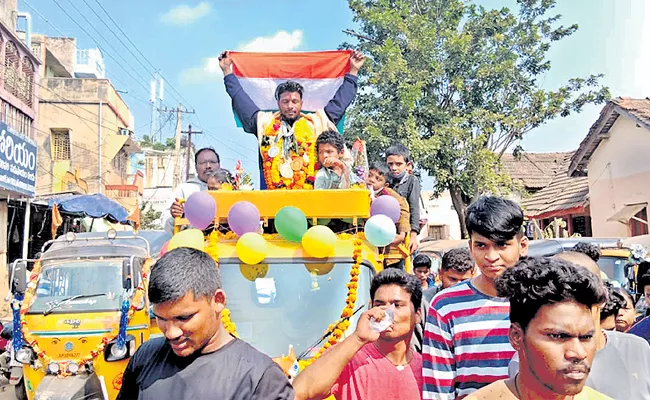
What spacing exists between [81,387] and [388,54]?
41.5 feet

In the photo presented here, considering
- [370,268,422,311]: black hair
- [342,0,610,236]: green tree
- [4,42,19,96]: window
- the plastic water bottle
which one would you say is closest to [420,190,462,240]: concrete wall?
[342,0,610,236]: green tree

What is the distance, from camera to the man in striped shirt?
93.8 inches

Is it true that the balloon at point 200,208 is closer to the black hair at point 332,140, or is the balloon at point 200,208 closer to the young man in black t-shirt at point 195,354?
the black hair at point 332,140

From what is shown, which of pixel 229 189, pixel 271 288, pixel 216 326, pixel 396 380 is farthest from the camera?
pixel 229 189

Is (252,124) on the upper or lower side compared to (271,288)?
upper

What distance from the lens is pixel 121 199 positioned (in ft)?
96.3

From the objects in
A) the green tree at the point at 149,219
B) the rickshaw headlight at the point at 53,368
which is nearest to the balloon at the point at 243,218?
the rickshaw headlight at the point at 53,368

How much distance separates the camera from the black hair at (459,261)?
4.55 meters

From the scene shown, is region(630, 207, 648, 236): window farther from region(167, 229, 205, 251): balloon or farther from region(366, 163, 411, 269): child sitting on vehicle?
region(167, 229, 205, 251): balloon

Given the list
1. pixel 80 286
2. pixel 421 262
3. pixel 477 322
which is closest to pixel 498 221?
pixel 477 322

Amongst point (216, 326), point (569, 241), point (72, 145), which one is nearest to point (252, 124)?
point (216, 326)

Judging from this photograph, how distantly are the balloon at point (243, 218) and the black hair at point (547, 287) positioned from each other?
2.69m

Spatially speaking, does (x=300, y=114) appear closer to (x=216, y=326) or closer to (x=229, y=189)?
(x=229, y=189)

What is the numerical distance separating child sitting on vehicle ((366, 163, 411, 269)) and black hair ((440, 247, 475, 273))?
43 centimetres
